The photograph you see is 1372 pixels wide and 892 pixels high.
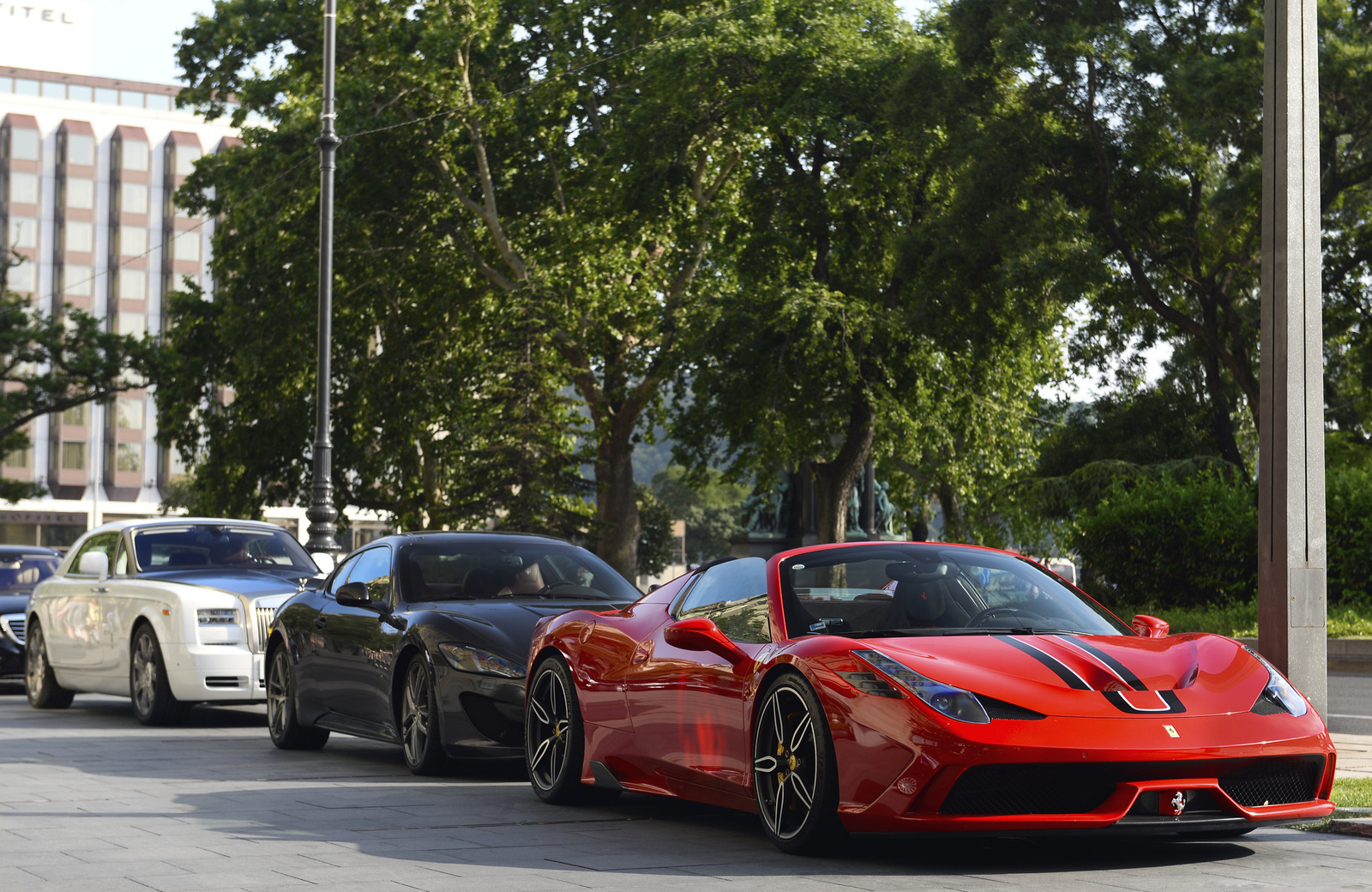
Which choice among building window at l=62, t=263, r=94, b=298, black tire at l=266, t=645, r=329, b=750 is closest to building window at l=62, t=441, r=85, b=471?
building window at l=62, t=263, r=94, b=298

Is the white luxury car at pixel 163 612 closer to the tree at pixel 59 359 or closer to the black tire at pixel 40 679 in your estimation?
the black tire at pixel 40 679

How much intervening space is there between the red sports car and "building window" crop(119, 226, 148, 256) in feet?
312

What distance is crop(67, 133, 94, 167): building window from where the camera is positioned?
9562cm

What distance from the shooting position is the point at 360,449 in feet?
143

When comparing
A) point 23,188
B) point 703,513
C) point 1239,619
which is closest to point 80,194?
point 23,188

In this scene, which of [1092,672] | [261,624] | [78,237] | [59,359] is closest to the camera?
[1092,672]

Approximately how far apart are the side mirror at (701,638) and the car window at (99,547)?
8.93 meters

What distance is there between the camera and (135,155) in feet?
319

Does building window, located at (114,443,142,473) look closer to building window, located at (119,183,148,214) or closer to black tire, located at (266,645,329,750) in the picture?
building window, located at (119,183,148,214)

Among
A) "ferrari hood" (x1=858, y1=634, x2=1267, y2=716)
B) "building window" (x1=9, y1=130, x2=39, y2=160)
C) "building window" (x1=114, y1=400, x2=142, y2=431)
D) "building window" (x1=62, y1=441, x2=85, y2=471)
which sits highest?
"building window" (x1=9, y1=130, x2=39, y2=160)

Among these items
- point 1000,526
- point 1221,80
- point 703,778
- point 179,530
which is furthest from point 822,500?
point 703,778

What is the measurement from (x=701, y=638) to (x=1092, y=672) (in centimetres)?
169

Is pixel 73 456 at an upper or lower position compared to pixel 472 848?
upper

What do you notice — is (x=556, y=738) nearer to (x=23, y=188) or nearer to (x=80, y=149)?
(x=23, y=188)
